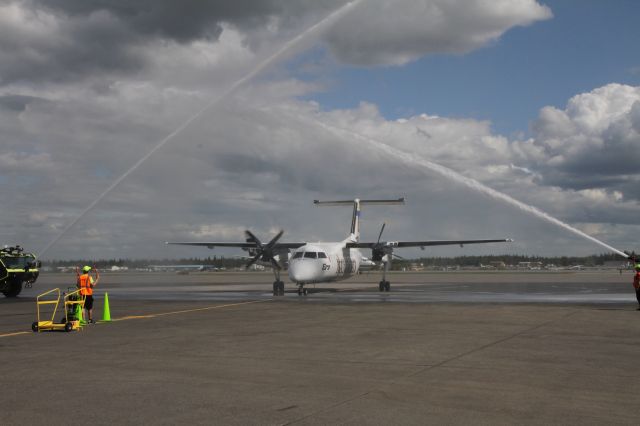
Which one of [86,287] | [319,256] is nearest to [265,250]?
[319,256]

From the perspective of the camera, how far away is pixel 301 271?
36.0 meters

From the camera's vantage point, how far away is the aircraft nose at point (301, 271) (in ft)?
118

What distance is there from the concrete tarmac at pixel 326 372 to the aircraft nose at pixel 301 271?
53.5 feet

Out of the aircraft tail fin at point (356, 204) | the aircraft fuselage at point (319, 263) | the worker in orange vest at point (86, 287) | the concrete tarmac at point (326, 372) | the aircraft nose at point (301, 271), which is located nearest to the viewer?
the concrete tarmac at point (326, 372)

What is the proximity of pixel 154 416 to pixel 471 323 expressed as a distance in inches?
509

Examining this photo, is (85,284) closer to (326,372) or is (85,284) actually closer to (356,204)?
(326,372)

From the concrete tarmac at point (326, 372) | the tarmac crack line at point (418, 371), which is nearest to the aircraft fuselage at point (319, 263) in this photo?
the concrete tarmac at point (326, 372)

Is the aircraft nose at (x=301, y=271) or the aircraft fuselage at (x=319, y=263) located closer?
the aircraft nose at (x=301, y=271)

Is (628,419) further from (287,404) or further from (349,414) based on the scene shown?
(287,404)

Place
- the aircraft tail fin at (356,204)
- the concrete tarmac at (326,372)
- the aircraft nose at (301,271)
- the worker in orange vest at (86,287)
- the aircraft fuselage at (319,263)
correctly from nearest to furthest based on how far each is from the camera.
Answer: the concrete tarmac at (326,372)
the worker in orange vest at (86,287)
the aircraft nose at (301,271)
the aircraft fuselage at (319,263)
the aircraft tail fin at (356,204)

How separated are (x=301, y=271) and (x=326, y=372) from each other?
25.7 meters

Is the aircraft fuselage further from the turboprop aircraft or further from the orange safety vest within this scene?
the orange safety vest

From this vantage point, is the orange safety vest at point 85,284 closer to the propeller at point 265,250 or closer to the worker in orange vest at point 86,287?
the worker in orange vest at point 86,287

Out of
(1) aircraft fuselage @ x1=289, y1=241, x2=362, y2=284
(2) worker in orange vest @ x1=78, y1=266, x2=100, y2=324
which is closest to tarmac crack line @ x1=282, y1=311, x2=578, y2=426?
(2) worker in orange vest @ x1=78, y1=266, x2=100, y2=324
